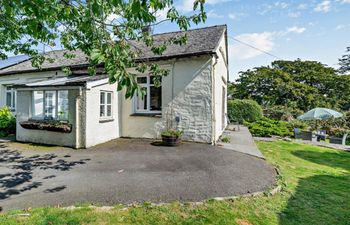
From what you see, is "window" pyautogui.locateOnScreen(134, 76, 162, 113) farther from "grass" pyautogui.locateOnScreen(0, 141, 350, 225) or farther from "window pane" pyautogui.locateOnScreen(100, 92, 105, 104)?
"grass" pyautogui.locateOnScreen(0, 141, 350, 225)

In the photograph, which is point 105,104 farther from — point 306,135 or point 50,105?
point 306,135

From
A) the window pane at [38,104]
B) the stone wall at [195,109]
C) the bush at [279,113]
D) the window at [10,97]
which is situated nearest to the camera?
the stone wall at [195,109]

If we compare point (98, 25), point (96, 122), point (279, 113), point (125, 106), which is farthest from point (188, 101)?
point (279, 113)

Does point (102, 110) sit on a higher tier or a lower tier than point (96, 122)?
higher

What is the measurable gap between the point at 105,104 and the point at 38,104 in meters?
4.04

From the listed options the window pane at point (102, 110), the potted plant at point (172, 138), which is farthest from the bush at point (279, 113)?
the window pane at point (102, 110)

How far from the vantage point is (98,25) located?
173 inches

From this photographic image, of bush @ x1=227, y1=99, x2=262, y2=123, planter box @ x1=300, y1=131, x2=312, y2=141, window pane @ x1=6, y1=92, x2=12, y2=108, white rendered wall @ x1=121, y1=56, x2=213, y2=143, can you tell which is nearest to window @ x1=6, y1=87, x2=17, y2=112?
window pane @ x1=6, y1=92, x2=12, y2=108

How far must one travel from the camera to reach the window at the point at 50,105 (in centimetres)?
1186

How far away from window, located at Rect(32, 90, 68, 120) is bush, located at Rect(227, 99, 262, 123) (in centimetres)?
2105

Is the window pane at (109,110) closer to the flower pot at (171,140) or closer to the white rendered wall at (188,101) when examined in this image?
the white rendered wall at (188,101)

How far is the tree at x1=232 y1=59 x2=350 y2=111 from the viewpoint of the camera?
38094 millimetres

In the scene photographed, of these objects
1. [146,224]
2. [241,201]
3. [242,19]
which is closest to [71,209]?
[146,224]

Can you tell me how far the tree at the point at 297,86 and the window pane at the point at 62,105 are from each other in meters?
34.2
